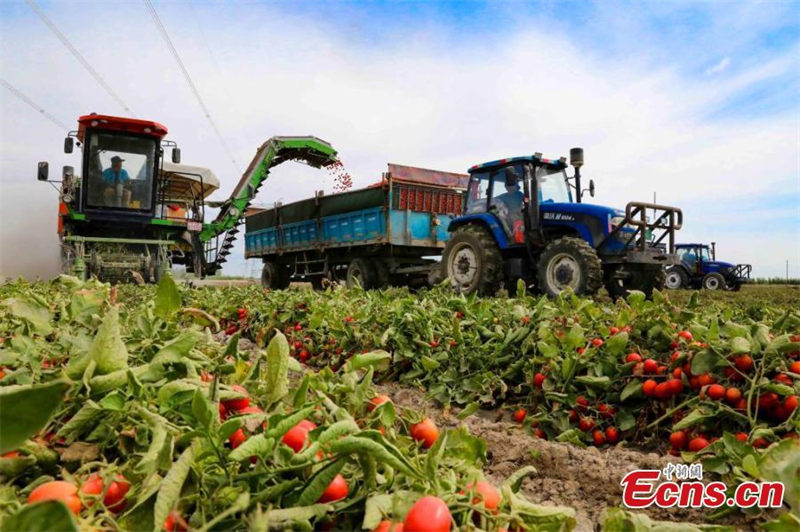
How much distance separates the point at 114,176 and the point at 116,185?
183mm

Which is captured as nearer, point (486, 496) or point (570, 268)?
point (486, 496)

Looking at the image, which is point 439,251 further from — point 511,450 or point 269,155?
point 511,450

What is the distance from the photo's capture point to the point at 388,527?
84 centimetres

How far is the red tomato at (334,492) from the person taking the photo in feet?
2.96

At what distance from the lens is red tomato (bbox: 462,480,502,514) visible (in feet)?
3.12

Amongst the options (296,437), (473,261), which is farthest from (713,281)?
(296,437)

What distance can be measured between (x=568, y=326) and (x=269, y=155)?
516 inches

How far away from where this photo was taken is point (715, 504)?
6.53 feet

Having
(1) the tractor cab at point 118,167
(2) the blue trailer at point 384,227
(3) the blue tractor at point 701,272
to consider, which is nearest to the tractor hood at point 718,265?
(3) the blue tractor at point 701,272

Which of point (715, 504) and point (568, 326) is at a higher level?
point (568, 326)

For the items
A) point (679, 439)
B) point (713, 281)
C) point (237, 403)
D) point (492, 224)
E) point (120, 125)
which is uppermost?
point (120, 125)

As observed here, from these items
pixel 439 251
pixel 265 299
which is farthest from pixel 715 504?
pixel 439 251

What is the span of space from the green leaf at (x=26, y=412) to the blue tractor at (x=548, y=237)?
7.57 m

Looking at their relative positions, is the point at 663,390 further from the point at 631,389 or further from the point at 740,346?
the point at 740,346
